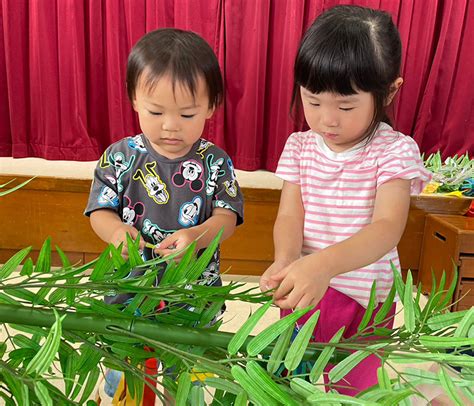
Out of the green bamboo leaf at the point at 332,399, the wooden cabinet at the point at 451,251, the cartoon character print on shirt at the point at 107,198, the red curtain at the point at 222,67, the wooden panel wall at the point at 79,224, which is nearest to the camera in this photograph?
the green bamboo leaf at the point at 332,399

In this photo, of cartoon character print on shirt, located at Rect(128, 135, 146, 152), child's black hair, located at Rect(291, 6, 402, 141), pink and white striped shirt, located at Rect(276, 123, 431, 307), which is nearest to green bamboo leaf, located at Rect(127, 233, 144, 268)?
child's black hair, located at Rect(291, 6, 402, 141)

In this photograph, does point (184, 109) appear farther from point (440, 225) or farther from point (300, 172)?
point (440, 225)

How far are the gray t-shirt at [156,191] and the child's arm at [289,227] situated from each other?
10cm

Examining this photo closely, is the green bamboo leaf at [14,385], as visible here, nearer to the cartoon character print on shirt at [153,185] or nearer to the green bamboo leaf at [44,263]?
the green bamboo leaf at [44,263]

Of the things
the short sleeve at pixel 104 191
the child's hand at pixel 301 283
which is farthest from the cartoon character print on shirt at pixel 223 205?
the child's hand at pixel 301 283

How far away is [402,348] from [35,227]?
2.52m

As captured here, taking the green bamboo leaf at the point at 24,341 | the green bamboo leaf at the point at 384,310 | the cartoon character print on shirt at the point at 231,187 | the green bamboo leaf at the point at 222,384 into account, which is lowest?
the cartoon character print on shirt at the point at 231,187

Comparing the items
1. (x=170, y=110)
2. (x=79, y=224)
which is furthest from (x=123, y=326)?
(x=79, y=224)

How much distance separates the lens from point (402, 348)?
26 centimetres

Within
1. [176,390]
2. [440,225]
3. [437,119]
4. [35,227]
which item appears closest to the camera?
[176,390]

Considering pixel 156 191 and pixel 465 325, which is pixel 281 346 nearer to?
pixel 465 325

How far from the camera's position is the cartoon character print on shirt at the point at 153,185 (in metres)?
1.12

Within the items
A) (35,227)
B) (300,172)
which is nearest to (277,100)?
(35,227)

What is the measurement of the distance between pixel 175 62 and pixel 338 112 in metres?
0.31
